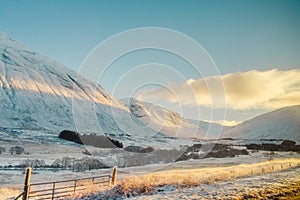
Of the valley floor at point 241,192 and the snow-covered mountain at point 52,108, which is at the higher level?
the snow-covered mountain at point 52,108

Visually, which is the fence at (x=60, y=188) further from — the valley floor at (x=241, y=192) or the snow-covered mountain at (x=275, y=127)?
the snow-covered mountain at (x=275, y=127)

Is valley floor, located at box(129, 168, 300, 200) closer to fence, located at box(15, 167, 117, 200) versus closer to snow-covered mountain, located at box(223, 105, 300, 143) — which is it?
fence, located at box(15, 167, 117, 200)

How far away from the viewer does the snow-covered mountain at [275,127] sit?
501ft

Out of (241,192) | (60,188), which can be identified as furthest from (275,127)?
(241,192)

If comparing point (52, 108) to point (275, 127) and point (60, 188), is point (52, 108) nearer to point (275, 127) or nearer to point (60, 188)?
point (275, 127)

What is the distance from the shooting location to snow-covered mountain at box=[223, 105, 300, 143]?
6013 inches

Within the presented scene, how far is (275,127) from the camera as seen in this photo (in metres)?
165

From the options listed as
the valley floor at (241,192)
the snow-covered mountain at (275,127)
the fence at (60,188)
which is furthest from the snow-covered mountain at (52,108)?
the valley floor at (241,192)

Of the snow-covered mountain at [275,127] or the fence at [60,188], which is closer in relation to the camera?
the fence at [60,188]

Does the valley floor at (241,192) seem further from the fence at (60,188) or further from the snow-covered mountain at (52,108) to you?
the snow-covered mountain at (52,108)

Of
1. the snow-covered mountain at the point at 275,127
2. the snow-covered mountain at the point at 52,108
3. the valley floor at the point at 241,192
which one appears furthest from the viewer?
the snow-covered mountain at the point at 275,127

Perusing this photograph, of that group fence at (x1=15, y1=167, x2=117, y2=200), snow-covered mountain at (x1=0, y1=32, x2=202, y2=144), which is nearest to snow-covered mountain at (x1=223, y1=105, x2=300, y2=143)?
snow-covered mountain at (x1=0, y1=32, x2=202, y2=144)

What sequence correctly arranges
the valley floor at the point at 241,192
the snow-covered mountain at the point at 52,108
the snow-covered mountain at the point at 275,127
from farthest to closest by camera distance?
the snow-covered mountain at the point at 275,127, the snow-covered mountain at the point at 52,108, the valley floor at the point at 241,192

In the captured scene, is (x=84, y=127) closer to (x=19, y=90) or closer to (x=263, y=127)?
(x=19, y=90)
